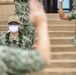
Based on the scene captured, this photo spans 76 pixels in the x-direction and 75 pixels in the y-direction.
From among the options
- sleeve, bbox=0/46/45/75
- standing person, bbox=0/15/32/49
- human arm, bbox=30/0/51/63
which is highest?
human arm, bbox=30/0/51/63

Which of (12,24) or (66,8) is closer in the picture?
→ (12,24)

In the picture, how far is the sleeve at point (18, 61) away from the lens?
5.11ft

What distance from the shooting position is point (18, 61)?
1.56 m

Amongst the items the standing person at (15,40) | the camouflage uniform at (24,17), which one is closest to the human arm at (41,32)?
the standing person at (15,40)

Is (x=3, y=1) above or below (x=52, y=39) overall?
above

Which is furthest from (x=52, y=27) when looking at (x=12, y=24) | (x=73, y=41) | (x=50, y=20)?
(x=12, y=24)

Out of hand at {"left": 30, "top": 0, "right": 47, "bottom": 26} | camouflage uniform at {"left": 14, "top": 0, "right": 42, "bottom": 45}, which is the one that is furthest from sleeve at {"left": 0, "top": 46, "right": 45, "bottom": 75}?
camouflage uniform at {"left": 14, "top": 0, "right": 42, "bottom": 45}

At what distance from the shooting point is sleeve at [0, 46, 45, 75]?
1557 millimetres

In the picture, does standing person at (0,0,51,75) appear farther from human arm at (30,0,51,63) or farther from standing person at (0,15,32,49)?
standing person at (0,15,32,49)

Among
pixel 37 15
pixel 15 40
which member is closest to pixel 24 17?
pixel 15 40

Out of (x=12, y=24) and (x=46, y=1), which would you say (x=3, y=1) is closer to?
(x=46, y=1)

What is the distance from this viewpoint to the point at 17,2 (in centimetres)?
695

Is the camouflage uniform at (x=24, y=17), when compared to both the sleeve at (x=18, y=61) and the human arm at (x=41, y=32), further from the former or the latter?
the sleeve at (x=18, y=61)

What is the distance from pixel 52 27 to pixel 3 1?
5.99 feet
